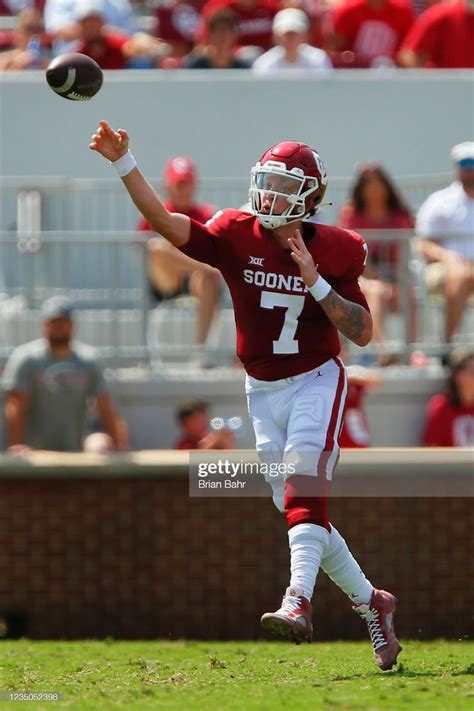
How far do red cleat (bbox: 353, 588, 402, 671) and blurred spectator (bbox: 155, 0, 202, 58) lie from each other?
8.26 metres

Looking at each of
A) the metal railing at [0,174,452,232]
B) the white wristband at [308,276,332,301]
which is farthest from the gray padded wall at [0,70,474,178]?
the white wristband at [308,276,332,301]

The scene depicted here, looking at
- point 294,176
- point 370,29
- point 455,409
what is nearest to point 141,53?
point 370,29

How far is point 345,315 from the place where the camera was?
6773 mm

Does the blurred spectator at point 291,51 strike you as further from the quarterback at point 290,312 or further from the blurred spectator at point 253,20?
the quarterback at point 290,312

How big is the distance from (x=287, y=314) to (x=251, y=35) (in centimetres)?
762

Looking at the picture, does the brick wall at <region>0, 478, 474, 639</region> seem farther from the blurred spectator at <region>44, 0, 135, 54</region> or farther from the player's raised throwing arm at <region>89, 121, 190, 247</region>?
the blurred spectator at <region>44, 0, 135, 54</region>

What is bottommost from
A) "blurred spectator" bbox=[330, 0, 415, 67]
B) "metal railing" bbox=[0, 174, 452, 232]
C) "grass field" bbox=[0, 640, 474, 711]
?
"grass field" bbox=[0, 640, 474, 711]

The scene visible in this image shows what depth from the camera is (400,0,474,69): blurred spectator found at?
44.6 ft

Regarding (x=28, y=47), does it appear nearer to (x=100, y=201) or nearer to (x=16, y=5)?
(x=16, y=5)

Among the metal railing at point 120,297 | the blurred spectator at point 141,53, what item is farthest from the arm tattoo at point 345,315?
the blurred spectator at point 141,53

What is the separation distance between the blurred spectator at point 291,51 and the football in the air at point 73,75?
6180 millimetres

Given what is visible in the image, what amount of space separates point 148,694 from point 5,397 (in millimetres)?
4583

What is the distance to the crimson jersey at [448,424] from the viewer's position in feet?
34.8

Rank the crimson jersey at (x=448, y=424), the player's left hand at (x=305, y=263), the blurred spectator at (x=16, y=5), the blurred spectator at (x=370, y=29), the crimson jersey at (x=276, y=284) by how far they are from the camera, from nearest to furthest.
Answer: the player's left hand at (x=305, y=263) < the crimson jersey at (x=276, y=284) < the crimson jersey at (x=448, y=424) < the blurred spectator at (x=370, y=29) < the blurred spectator at (x=16, y=5)
